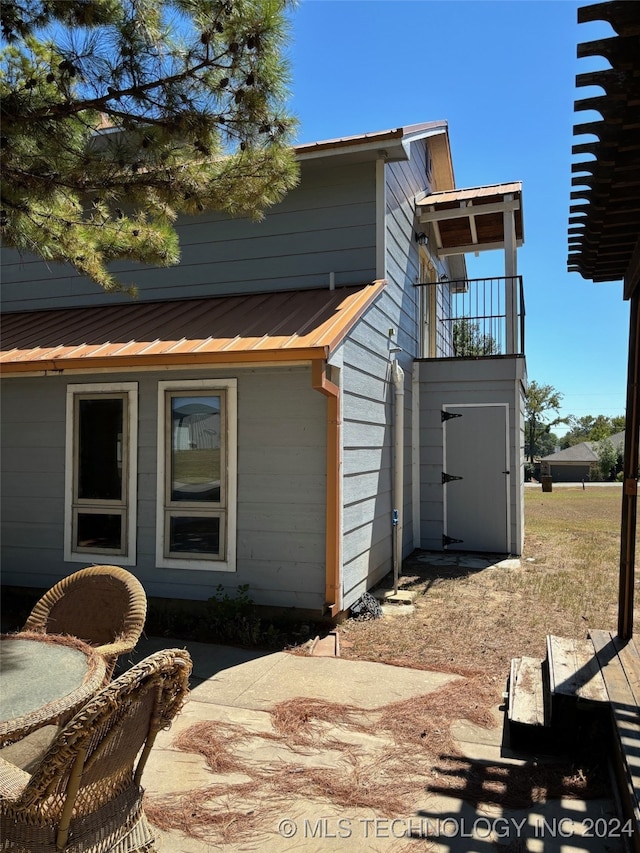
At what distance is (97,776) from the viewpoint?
1.87 metres

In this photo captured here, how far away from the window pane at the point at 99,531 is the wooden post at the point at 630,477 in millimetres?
4458

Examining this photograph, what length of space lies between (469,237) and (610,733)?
877 cm

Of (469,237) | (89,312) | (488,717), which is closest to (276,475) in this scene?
(488,717)

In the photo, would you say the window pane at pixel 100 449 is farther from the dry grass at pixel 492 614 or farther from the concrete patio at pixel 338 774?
the dry grass at pixel 492 614

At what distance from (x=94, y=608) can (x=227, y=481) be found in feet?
7.17

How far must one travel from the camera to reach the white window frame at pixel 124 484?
583 centimetres

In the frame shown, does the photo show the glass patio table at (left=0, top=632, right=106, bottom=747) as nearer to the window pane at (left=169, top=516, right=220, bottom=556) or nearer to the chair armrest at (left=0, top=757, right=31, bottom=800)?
the chair armrest at (left=0, top=757, right=31, bottom=800)

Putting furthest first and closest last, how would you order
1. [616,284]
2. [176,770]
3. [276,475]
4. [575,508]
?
[575,508] → [276,475] → [616,284] → [176,770]

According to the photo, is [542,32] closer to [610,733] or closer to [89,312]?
[610,733]

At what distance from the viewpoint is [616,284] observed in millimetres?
4410

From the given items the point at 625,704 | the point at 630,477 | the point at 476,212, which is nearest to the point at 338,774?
the point at 625,704

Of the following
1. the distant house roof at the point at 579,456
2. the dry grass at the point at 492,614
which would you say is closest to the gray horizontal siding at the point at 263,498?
the dry grass at the point at 492,614

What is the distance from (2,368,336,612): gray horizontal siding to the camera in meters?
5.34

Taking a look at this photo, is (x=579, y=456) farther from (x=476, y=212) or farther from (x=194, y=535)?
(x=194, y=535)
